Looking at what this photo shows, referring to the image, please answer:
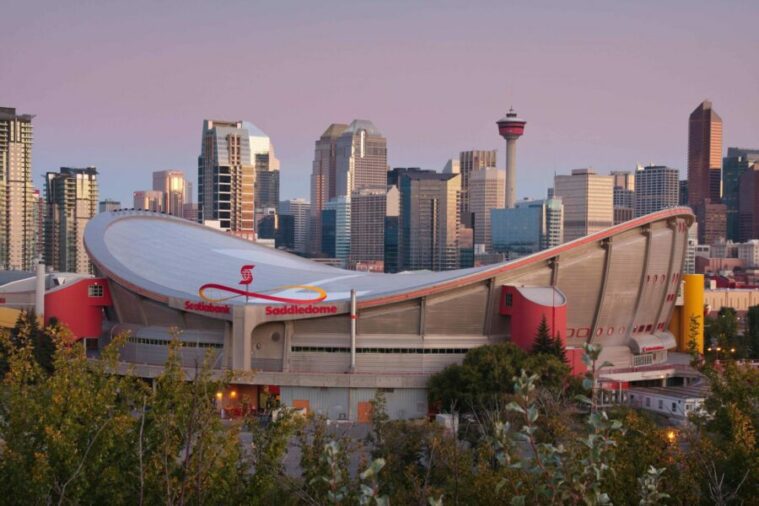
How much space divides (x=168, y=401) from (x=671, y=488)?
38.6 feet

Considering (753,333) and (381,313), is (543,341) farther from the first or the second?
(753,333)

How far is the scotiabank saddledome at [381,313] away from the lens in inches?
2363

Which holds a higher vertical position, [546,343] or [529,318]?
[529,318]

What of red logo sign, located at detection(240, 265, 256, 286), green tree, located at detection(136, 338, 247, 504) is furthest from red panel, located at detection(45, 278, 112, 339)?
green tree, located at detection(136, 338, 247, 504)

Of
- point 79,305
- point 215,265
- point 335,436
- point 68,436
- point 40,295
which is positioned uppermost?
point 215,265

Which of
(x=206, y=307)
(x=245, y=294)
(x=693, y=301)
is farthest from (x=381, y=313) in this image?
(x=693, y=301)

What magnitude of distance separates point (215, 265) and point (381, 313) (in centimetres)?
1411

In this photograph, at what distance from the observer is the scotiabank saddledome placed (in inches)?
2363

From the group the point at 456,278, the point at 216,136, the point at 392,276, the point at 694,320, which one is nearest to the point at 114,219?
the point at 392,276

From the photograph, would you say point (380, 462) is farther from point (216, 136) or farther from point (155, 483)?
point (216, 136)

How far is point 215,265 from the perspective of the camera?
70.8m

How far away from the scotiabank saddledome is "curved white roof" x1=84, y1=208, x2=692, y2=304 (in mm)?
133

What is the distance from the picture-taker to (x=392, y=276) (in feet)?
235

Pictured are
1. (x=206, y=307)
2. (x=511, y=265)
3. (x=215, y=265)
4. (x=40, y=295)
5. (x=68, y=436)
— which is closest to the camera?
(x=68, y=436)
